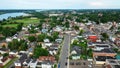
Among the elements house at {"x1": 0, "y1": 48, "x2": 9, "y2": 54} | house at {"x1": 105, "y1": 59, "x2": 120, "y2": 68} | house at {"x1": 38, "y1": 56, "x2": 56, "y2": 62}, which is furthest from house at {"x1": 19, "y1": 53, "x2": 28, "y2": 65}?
house at {"x1": 105, "y1": 59, "x2": 120, "y2": 68}

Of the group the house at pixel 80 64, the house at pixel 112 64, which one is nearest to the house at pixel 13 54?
the house at pixel 80 64

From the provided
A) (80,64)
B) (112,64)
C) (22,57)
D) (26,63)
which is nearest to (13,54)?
(22,57)

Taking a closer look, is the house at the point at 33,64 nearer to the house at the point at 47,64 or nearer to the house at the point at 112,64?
the house at the point at 47,64

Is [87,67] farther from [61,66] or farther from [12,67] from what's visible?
[12,67]

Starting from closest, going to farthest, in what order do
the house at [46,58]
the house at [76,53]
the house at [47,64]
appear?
1. the house at [47,64]
2. the house at [46,58]
3. the house at [76,53]

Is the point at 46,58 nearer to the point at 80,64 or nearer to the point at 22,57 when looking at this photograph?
the point at 22,57

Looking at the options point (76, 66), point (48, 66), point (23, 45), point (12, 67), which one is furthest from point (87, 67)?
point (23, 45)

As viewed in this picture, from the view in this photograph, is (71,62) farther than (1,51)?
No

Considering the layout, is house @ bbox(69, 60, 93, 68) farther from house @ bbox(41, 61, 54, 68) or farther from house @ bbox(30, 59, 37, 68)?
house @ bbox(30, 59, 37, 68)

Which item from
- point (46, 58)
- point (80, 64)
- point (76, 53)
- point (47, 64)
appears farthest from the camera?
point (76, 53)

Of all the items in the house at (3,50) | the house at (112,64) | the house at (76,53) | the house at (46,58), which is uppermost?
the house at (112,64)

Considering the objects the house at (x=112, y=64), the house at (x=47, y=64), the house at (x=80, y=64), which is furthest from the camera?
the house at (x=47, y=64)
